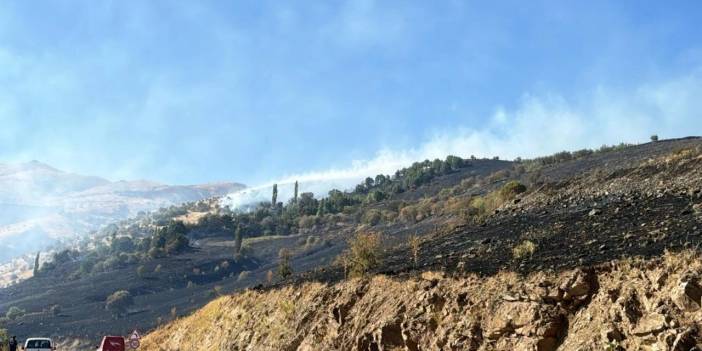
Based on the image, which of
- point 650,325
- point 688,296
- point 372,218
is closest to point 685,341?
point 650,325

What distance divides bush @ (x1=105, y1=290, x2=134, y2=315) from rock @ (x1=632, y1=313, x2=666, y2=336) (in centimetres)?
6837

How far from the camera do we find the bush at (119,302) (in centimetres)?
7395

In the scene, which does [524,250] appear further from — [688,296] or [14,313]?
[14,313]

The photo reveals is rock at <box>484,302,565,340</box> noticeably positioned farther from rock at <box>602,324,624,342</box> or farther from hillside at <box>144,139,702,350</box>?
rock at <box>602,324,624,342</box>

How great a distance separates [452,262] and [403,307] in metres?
4.01

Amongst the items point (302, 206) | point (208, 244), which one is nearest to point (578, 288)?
point (208, 244)

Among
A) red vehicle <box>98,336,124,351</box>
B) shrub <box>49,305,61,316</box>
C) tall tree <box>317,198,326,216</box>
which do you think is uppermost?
tall tree <box>317,198,326,216</box>

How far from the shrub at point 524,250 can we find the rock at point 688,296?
703 cm

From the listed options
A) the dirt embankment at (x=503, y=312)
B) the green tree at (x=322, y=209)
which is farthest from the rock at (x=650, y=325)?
the green tree at (x=322, y=209)

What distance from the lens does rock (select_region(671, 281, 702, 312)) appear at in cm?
1204

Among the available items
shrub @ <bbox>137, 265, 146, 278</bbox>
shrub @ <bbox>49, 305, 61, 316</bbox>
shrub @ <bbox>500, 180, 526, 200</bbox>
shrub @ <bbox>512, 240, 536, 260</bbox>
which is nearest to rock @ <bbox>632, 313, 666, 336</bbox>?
shrub @ <bbox>512, 240, 536, 260</bbox>

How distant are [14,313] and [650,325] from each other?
81681 millimetres

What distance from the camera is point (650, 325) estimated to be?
40.3 feet

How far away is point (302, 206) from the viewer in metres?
122
